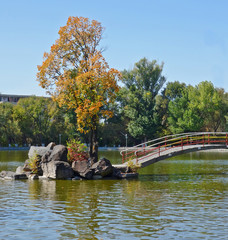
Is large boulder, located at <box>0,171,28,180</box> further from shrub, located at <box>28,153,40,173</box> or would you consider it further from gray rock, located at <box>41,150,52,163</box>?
gray rock, located at <box>41,150,52,163</box>

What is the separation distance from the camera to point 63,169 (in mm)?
33469

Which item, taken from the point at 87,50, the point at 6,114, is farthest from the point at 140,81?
the point at 87,50

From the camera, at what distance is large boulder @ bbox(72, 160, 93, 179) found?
33438 millimetres

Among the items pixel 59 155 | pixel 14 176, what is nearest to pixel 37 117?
pixel 14 176

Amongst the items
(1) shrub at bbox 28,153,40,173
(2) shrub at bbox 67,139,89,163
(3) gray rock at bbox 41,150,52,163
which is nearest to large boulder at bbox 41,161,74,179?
(3) gray rock at bbox 41,150,52,163

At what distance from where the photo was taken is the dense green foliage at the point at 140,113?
110438 millimetres

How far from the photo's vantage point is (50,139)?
125m

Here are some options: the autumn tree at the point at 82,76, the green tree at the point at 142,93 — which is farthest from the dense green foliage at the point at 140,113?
the autumn tree at the point at 82,76

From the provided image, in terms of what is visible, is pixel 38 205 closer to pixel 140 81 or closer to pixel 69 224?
pixel 69 224

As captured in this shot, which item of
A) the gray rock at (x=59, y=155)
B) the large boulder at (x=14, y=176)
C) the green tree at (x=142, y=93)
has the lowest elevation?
the large boulder at (x=14, y=176)

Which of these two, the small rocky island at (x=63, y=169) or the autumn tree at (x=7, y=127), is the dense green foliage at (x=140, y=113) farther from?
the small rocky island at (x=63, y=169)

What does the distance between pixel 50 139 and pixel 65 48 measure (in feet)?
292

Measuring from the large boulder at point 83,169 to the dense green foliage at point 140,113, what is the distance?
74.7m

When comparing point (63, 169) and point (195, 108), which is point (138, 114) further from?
point (63, 169)
